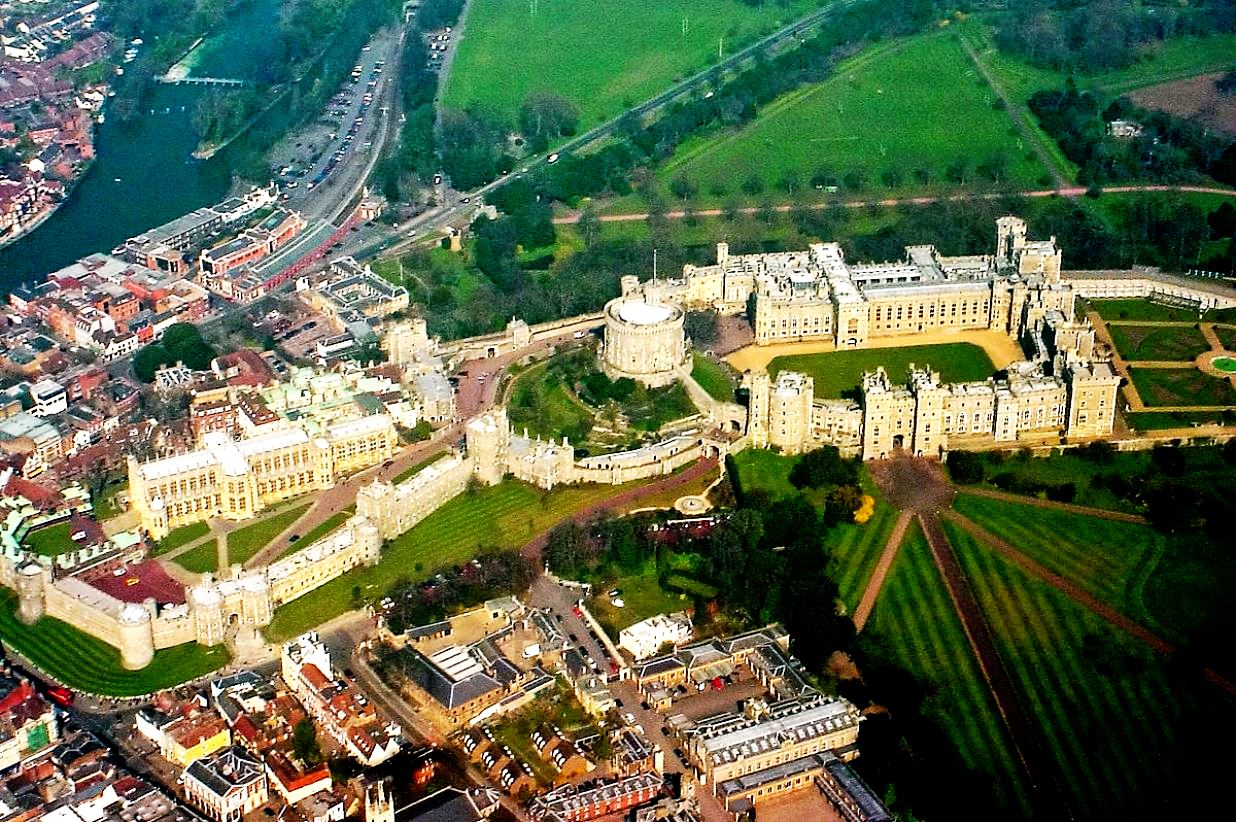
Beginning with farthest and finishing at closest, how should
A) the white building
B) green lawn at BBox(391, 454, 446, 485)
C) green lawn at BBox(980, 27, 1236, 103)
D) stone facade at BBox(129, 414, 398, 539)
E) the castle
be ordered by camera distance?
green lawn at BBox(980, 27, 1236, 103) → the castle → green lawn at BBox(391, 454, 446, 485) → stone facade at BBox(129, 414, 398, 539) → the white building

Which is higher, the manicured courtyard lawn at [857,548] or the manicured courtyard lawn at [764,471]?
the manicured courtyard lawn at [764,471]

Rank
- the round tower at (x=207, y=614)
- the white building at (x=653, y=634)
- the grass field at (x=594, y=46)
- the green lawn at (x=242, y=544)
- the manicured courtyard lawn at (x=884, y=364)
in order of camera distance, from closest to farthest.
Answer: the white building at (x=653, y=634), the round tower at (x=207, y=614), the green lawn at (x=242, y=544), the manicured courtyard lawn at (x=884, y=364), the grass field at (x=594, y=46)

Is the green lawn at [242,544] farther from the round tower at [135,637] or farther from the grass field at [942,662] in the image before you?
the grass field at [942,662]

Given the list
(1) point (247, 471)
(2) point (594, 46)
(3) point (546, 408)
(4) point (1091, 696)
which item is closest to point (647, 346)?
(3) point (546, 408)

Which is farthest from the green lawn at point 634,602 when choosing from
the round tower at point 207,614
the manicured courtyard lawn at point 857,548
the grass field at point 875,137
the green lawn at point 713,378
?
the grass field at point 875,137

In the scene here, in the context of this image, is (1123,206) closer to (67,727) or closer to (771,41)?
(771,41)

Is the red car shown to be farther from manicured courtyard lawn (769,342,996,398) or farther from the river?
the river

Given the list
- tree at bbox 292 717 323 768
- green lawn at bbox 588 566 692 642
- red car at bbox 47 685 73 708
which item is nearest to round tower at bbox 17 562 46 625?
red car at bbox 47 685 73 708

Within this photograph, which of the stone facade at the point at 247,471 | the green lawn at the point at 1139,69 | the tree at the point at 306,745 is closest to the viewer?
the tree at the point at 306,745
